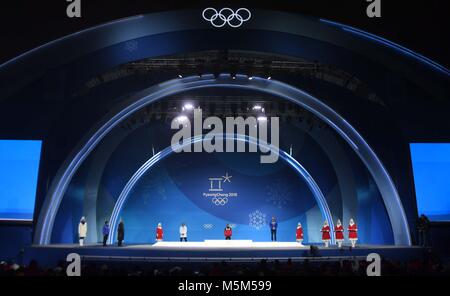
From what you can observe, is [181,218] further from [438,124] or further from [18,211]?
[438,124]

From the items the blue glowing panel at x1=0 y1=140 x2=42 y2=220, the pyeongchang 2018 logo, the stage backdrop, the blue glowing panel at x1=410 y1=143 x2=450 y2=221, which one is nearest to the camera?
the blue glowing panel at x1=0 y1=140 x2=42 y2=220

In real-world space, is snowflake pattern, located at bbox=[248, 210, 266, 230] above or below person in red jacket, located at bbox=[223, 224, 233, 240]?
above

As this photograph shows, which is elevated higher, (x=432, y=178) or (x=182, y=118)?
(x=182, y=118)

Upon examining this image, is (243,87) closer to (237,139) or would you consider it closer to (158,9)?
(237,139)

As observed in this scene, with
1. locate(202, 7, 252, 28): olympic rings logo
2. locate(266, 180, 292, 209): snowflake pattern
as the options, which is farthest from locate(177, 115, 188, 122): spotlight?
locate(202, 7, 252, 28): olympic rings logo

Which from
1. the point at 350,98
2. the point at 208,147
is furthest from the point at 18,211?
the point at 350,98

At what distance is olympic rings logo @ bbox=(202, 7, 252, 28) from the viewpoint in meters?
11.0

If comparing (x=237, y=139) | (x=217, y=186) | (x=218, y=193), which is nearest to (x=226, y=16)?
(x=237, y=139)

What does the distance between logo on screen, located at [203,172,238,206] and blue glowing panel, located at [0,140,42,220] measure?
11.2m

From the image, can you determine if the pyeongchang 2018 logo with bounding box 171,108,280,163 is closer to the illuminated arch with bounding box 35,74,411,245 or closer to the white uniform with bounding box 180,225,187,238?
the illuminated arch with bounding box 35,74,411,245

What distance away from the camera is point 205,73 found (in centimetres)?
1733

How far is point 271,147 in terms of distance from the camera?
2383cm

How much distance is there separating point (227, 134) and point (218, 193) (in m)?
3.57

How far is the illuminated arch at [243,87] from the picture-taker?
16.4 m
